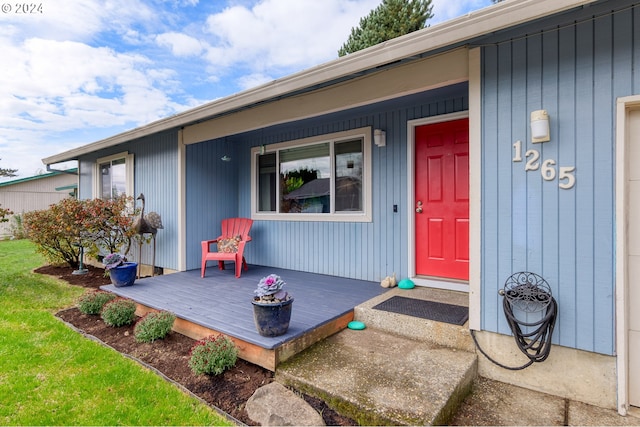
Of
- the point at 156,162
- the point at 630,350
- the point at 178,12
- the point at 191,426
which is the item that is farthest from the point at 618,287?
the point at 178,12

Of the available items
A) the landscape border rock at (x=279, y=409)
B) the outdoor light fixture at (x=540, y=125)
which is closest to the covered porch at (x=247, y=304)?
the landscape border rock at (x=279, y=409)

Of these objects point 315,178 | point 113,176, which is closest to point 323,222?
point 315,178

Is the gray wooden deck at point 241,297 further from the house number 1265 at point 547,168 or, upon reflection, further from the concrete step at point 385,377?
the house number 1265 at point 547,168

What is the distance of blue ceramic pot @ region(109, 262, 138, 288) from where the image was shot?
13.0ft

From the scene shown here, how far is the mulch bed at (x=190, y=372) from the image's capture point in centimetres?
195

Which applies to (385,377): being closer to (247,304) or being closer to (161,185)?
(247,304)

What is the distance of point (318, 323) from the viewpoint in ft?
8.54

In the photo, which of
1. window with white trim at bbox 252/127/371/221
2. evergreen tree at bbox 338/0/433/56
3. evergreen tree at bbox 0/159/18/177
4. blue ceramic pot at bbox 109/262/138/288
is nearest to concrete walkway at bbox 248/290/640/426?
window with white trim at bbox 252/127/371/221

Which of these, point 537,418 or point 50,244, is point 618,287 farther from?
point 50,244

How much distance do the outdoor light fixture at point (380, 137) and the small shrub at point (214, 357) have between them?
2.72m

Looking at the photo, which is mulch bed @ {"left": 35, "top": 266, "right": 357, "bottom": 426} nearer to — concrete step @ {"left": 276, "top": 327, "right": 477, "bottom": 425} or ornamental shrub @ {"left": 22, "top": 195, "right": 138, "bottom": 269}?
concrete step @ {"left": 276, "top": 327, "right": 477, "bottom": 425}

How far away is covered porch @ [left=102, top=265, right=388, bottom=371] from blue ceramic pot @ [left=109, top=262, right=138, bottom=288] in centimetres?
9

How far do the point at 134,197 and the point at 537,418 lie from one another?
6.41m

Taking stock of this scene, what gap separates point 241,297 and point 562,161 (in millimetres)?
2997
